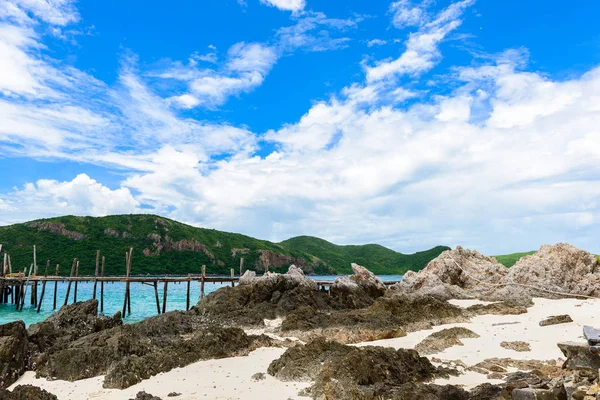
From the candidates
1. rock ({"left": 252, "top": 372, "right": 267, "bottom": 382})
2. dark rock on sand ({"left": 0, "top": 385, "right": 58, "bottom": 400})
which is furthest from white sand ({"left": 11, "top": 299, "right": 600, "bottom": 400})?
dark rock on sand ({"left": 0, "top": 385, "right": 58, "bottom": 400})

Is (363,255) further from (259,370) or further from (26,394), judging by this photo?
(26,394)

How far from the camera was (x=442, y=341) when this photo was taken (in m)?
12.1

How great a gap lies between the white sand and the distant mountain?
176ft

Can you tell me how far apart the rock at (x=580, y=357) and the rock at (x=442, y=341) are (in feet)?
14.3

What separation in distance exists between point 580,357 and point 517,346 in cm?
459

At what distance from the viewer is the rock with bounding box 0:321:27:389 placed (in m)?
10.7

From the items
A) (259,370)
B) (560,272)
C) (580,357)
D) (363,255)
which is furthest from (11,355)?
(363,255)

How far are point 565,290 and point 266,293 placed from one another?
18.9m

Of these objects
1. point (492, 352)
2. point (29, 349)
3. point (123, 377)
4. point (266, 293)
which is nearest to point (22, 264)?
point (266, 293)

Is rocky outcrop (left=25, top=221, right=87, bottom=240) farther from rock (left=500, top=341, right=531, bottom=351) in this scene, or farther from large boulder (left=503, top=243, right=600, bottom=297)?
rock (left=500, top=341, right=531, bottom=351)

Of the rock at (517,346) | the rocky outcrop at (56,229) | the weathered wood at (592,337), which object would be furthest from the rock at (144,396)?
the rocky outcrop at (56,229)

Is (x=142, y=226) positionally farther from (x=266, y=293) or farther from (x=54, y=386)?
(x=54, y=386)

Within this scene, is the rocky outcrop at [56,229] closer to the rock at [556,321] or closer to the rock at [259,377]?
the rock at [259,377]

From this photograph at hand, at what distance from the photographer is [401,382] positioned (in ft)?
26.7
